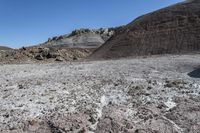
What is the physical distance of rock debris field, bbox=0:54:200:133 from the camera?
1118cm

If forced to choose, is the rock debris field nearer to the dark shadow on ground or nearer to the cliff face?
the dark shadow on ground

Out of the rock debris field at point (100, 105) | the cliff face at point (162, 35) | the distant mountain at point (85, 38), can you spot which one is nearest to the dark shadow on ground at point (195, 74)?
the rock debris field at point (100, 105)

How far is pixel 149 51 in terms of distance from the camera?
49.2m

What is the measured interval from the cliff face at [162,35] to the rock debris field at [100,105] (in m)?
29.4

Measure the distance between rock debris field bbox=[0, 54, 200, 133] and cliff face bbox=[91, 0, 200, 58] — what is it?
29403 millimetres

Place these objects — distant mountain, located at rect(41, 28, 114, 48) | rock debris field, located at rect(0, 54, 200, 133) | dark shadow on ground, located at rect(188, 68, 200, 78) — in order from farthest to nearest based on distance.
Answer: distant mountain, located at rect(41, 28, 114, 48) < dark shadow on ground, located at rect(188, 68, 200, 78) < rock debris field, located at rect(0, 54, 200, 133)

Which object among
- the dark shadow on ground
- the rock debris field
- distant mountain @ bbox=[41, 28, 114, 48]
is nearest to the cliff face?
the dark shadow on ground

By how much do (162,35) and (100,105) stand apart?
4114 cm

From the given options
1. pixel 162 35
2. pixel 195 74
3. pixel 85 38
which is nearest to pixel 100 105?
pixel 195 74

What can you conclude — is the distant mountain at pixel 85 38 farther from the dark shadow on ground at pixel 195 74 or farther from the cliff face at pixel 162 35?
the dark shadow on ground at pixel 195 74

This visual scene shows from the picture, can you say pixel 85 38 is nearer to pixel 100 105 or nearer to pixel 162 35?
pixel 162 35

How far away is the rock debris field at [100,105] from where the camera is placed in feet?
36.7

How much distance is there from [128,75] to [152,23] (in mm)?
39277

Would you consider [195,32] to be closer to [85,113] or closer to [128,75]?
[128,75]
